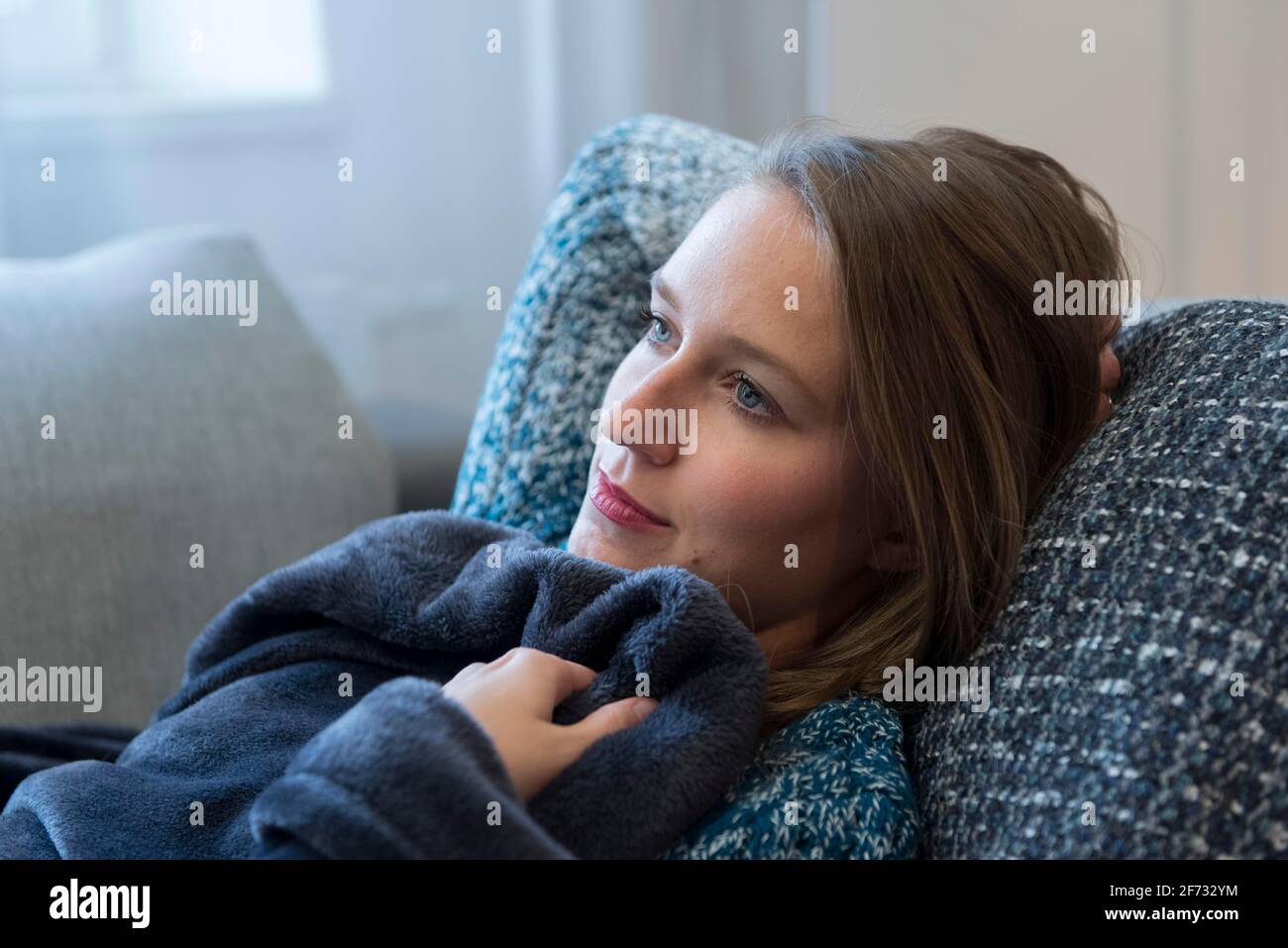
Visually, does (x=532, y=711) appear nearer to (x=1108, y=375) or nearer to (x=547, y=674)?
(x=547, y=674)

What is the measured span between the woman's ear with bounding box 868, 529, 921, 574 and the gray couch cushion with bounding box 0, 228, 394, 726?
0.72 meters

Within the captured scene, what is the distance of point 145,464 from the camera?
1301mm

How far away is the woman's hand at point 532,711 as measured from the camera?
29.4 inches

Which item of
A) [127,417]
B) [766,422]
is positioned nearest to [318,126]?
[127,417]

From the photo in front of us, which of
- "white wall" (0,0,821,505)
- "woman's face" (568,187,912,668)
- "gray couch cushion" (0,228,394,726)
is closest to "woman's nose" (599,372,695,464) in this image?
"woman's face" (568,187,912,668)

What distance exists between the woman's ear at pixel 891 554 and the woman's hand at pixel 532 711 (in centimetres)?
25

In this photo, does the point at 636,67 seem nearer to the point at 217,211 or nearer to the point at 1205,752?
the point at 217,211

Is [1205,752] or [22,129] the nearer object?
[1205,752]

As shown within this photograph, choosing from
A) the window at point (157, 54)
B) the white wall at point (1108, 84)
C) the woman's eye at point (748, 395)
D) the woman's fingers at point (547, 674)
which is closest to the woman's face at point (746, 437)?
the woman's eye at point (748, 395)

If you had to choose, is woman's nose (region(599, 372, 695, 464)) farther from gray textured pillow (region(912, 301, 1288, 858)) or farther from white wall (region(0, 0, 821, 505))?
white wall (region(0, 0, 821, 505))

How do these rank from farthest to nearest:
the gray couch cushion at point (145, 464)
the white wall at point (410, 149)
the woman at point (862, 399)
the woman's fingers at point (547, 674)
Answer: the white wall at point (410, 149) → the gray couch cushion at point (145, 464) → the woman at point (862, 399) → the woman's fingers at point (547, 674)

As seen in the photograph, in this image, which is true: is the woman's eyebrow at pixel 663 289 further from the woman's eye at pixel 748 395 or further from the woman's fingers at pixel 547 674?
the woman's fingers at pixel 547 674

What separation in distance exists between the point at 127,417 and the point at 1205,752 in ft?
3.57

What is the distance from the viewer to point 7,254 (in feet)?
6.40
